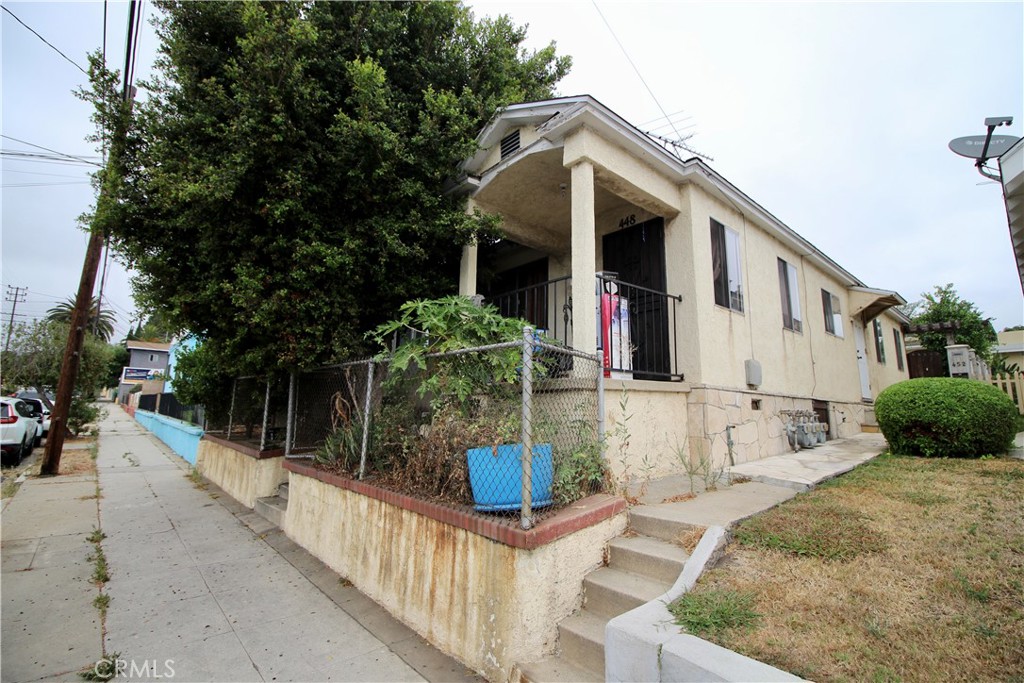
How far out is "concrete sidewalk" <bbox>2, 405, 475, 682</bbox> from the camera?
2857 mm

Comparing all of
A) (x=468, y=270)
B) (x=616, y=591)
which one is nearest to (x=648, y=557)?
(x=616, y=591)

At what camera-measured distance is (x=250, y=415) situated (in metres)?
8.42

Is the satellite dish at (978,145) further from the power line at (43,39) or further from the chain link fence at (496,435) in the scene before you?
the power line at (43,39)

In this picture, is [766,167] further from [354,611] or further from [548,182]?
[354,611]

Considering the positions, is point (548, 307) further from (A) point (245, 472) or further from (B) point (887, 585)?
(A) point (245, 472)

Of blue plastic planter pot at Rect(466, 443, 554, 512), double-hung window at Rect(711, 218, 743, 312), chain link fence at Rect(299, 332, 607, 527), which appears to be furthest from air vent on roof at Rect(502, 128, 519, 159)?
blue plastic planter pot at Rect(466, 443, 554, 512)

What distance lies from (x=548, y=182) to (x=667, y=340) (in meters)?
2.67

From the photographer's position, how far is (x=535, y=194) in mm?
6191

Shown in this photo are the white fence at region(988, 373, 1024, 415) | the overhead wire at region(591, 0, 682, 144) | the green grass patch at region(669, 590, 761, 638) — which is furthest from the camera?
the white fence at region(988, 373, 1024, 415)

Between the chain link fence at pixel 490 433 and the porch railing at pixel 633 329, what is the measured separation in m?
0.70

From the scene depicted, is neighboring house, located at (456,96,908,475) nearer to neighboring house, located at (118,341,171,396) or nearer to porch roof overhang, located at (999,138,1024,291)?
porch roof overhang, located at (999,138,1024,291)

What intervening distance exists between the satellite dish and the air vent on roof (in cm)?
441

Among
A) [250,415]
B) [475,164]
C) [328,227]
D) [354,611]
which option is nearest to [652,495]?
[354,611]

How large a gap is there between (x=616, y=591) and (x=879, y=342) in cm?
1346
